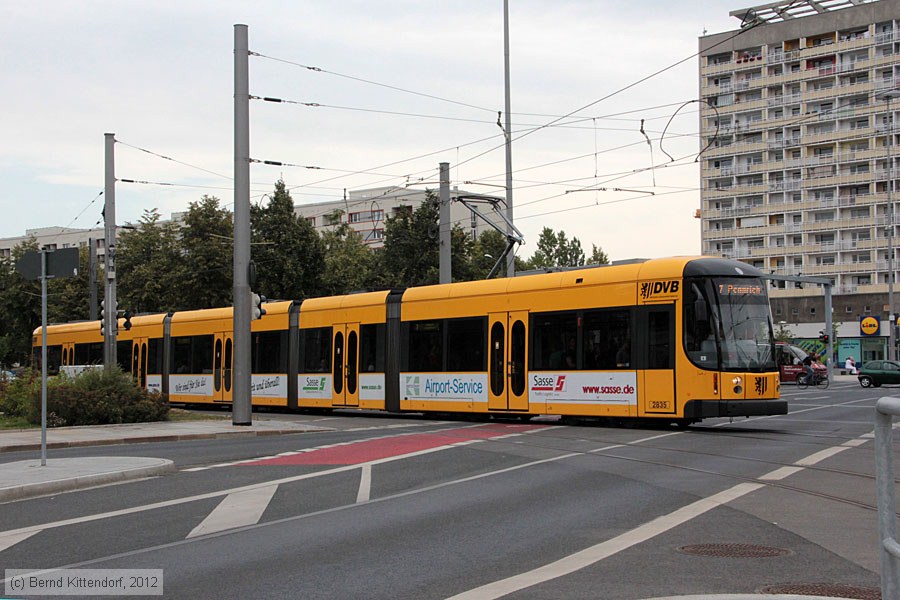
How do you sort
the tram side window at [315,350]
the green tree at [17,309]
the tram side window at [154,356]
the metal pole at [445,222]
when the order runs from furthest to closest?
the green tree at [17,309]
the tram side window at [154,356]
the metal pole at [445,222]
the tram side window at [315,350]

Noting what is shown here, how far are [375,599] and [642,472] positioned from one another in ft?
24.2

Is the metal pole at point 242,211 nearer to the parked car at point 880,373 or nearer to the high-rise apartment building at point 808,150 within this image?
the parked car at point 880,373

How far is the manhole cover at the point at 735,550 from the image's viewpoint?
307 inches

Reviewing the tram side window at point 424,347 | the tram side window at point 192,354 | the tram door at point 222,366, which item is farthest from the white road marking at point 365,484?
the tram side window at point 192,354

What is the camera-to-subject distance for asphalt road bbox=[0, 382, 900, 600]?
7066mm

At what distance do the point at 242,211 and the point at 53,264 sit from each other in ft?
34.4

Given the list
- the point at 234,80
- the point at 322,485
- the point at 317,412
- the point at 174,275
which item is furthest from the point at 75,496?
the point at 174,275

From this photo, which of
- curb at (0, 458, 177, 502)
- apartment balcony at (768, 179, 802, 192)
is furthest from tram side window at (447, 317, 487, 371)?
apartment balcony at (768, 179, 802, 192)

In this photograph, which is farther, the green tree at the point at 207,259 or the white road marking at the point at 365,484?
the green tree at the point at 207,259

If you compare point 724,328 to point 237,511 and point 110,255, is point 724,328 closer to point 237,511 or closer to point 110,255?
point 237,511

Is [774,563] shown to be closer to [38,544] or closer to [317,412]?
[38,544]

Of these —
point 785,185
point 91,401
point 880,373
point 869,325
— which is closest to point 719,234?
point 785,185

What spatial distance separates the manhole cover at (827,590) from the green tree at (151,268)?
47.5 metres

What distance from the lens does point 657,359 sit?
67.6 ft
